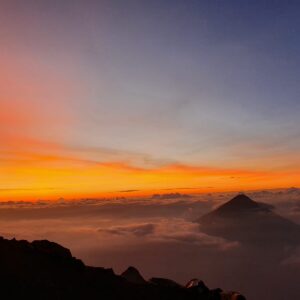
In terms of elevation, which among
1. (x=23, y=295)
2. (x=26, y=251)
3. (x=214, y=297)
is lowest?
(x=214, y=297)

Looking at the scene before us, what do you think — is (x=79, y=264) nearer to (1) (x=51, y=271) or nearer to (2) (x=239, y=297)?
(1) (x=51, y=271)

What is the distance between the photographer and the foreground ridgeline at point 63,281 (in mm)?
69625

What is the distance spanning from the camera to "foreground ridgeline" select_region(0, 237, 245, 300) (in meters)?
69.6

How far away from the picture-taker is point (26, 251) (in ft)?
271

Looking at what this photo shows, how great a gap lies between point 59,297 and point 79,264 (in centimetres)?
1545

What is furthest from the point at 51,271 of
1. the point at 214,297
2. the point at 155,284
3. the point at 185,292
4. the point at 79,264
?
the point at 214,297

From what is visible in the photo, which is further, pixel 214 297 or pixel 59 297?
pixel 214 297

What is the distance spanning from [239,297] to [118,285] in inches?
1010

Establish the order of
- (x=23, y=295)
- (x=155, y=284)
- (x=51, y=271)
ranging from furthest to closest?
(x=155, y=284)
(x=51, y=271)
(x=23, y=295)

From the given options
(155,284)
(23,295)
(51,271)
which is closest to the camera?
(23,295)

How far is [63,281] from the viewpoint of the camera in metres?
76.6

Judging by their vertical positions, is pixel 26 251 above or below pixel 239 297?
above

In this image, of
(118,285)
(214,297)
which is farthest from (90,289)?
(214,297)

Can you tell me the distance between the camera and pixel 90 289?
249 ft
